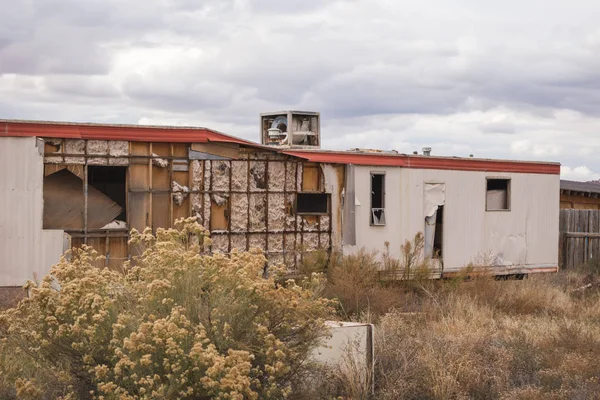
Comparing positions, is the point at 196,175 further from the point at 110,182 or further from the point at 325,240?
the point at 325,240

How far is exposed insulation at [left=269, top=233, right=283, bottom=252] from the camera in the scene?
1648cm

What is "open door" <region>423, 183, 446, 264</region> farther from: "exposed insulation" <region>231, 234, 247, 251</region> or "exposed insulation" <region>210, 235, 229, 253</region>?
"exposed insulation" <region>210, 235, 229, 253</region>

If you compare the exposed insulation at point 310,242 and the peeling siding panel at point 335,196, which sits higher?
the peeling siding panel at point 335,196

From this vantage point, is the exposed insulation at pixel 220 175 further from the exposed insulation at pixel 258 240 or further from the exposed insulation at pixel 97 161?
the exposed insulation at pixel 97 161

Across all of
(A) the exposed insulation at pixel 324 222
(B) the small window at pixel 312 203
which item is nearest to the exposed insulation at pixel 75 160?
(B) the small window at pixel 312 203

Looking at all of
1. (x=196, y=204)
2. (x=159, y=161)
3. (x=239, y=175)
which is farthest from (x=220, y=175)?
(x=159, y=161)

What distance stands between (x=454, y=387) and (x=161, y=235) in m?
3.50

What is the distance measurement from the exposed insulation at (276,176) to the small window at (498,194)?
6536 millimetres

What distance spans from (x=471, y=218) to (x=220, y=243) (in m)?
7.09

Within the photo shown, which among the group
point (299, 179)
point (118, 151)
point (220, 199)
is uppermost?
point (118, 151)

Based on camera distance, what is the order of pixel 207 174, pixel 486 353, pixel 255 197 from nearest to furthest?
pixel 486 353 → pixel 207 174 → pixel 255 197

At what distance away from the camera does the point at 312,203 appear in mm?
17375

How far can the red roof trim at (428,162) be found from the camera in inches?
683

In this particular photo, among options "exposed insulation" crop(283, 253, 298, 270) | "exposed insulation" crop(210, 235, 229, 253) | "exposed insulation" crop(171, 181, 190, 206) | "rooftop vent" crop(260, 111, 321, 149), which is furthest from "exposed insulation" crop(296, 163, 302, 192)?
"rooftop vent" crop(260, 111, 321, 149)
